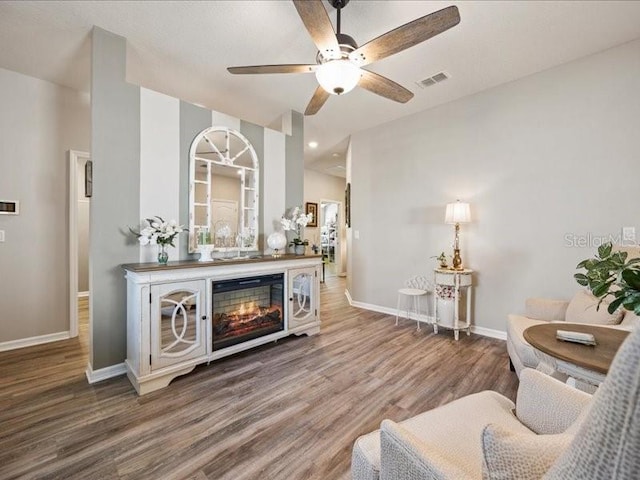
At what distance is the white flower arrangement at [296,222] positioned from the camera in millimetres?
3416

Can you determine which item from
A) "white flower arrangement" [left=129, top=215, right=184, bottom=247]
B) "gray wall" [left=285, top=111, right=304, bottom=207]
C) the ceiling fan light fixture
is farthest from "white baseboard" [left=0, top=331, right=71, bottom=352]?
the ceiling fan light fixture

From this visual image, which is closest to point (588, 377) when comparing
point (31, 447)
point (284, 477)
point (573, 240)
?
point (284, 477)

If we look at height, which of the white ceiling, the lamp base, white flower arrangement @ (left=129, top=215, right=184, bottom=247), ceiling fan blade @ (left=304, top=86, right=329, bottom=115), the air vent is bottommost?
the lamp base

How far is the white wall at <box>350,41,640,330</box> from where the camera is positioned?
8.39 feet

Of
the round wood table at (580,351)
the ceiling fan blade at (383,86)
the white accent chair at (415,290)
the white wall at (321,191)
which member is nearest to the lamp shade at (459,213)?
the white accent chair at (415,290)

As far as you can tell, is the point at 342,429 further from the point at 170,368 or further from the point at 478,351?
the point at 478,351

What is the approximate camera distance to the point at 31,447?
1583 mm

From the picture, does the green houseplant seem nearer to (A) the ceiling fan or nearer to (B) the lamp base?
(A) the ceiling fan

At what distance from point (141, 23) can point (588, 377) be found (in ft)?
12.0

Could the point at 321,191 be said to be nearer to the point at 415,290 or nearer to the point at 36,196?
the point at 415,290

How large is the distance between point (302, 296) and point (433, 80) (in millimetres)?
2794

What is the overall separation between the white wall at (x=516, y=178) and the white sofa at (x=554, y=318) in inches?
20.2

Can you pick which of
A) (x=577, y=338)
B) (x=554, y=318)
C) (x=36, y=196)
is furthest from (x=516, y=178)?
(x=36, y=196)

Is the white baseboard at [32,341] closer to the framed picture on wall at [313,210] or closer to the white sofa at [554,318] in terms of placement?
the white sofa at [554,318]
